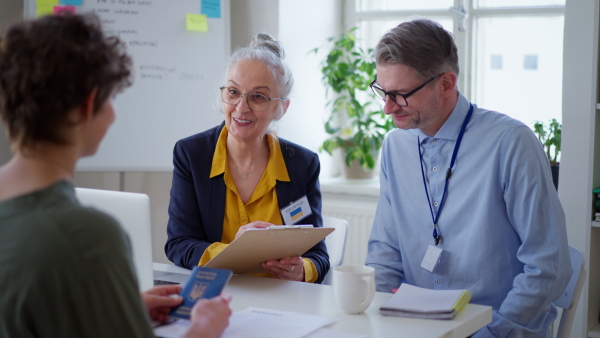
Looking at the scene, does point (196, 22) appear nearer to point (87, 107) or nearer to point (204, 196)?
point (204, 196)

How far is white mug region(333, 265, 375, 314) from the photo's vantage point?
160 cm

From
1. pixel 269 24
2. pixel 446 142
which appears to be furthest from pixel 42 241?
pixel 269 24

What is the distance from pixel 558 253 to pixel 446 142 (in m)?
0.46

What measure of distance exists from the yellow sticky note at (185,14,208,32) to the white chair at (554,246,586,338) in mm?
2327

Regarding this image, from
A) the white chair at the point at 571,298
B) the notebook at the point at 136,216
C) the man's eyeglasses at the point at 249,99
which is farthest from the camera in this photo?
the man's eyeglasses at the point at 249,99

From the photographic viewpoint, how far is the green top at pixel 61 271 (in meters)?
0.99

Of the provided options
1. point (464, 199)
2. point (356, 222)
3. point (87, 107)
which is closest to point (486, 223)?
point (464, 199)

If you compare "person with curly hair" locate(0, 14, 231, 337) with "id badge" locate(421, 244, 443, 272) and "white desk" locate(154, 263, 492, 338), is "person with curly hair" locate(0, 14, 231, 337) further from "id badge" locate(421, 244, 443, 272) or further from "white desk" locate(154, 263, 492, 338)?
"id badge" locate(421, 244, 443, 272)

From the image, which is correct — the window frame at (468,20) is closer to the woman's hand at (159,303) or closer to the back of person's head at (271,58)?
the back of person's head at (271,58)

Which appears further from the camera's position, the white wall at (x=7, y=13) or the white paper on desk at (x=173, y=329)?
the white wall at (x=7, y=13)

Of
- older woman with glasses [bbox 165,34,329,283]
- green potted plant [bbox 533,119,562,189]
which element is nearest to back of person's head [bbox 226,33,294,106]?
older woman with glasses [bbox 165,34,329,283]

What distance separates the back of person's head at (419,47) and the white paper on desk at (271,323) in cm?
87

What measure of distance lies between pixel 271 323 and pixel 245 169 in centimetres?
102

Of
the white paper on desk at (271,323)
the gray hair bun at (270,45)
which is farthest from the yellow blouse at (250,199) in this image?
the white paper on desk at (271,323)
